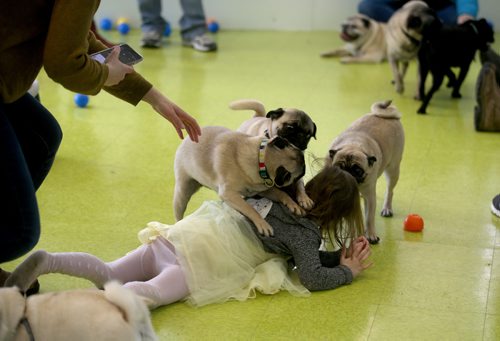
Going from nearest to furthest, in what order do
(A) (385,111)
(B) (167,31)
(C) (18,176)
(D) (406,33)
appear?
(C) (18,176) → (A) (385,111) → (D) (406,33) → (B) (167,31)

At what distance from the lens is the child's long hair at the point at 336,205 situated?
290 cm

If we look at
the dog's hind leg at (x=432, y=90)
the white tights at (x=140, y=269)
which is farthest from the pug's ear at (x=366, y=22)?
the white tights at (x=140, y=269)

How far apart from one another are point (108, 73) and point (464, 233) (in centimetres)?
183

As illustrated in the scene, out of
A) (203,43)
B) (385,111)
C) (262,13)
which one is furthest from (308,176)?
(262,13)

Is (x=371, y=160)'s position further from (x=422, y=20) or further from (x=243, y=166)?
(x=422, y=20)

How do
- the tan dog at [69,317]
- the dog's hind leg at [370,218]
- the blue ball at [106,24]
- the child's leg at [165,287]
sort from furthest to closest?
the blue ball at [106,24] < the dog's hind leg at [370,218] < the child's leg at [165,287] < the tan dog at [69,317]

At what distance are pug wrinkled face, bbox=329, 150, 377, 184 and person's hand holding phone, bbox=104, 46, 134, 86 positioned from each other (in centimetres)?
108

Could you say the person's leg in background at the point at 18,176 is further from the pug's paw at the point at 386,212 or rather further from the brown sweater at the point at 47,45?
the pug's paw at the point at 386,212

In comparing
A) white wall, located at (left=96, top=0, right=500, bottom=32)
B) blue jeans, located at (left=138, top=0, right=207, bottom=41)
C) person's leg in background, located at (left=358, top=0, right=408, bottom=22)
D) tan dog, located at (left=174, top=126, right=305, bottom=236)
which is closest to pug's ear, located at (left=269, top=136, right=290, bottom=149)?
tan dog, located at (left=174, top=126, right=305, bottom=236)

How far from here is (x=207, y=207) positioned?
10.1ft

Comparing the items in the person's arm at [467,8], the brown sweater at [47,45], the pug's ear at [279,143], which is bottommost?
the person's arm at [467,8]

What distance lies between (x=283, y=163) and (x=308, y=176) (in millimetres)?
895

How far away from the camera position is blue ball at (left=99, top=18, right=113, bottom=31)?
7.07 m

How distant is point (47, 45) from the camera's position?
81.6 inches
